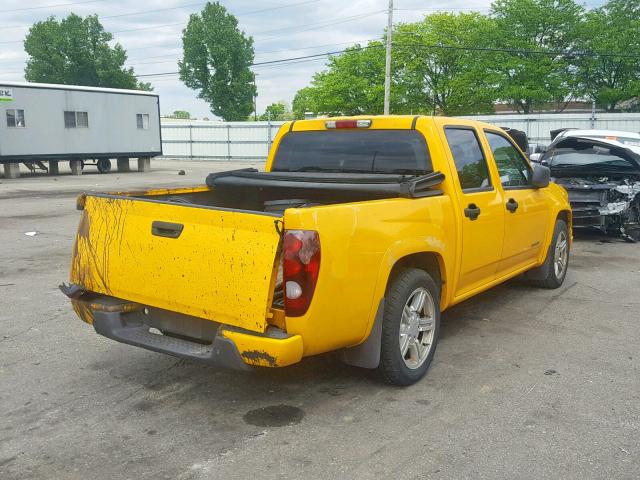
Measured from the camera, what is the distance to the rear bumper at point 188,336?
3387 millimetres

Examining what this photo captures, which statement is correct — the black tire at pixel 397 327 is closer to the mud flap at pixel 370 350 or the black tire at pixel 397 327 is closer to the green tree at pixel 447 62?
the mud flap at pixel 370 350

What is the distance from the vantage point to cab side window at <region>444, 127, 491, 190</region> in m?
4.98

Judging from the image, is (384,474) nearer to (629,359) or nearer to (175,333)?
(175,333)

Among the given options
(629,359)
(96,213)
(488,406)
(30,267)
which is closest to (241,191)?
(96,213)

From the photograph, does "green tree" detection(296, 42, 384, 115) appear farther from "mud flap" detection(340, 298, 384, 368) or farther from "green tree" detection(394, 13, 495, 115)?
"mud flap" detection(340, 298, 384, 368)

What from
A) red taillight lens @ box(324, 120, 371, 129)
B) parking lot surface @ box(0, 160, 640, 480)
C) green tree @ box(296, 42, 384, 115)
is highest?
green tree @ box(296, 42, 384, 115)

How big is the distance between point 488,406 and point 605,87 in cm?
6094

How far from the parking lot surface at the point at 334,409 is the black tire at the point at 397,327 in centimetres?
12

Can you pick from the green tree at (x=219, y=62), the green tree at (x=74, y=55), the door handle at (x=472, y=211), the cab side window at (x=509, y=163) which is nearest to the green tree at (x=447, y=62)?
the green tree at (x=219, y=62)

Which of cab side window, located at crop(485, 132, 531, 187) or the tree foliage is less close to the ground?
the tree foliage

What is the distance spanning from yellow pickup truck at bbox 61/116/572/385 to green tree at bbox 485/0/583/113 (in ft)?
182

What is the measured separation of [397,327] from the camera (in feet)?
13.1

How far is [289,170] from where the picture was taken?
5543 millimetres

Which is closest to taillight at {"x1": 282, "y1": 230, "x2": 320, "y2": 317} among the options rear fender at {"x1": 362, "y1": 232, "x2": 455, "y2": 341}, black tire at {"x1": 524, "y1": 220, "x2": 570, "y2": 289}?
rear fender at {"x1": 362, "y1": 232, "x2": 455, "y2": 341}
